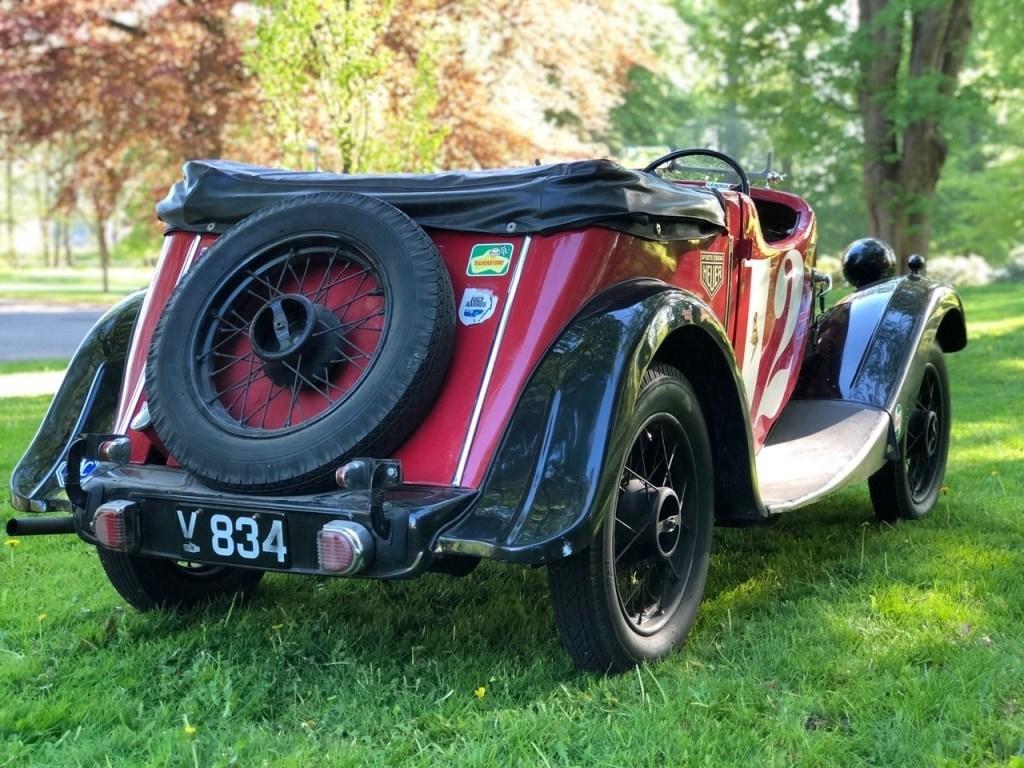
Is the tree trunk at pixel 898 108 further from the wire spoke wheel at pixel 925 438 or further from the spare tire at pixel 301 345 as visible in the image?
the spare tire at pixel 301 345

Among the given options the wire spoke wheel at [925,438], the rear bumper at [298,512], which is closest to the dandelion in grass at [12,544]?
the rear bumper at [298,512]

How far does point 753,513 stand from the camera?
10.4 feet

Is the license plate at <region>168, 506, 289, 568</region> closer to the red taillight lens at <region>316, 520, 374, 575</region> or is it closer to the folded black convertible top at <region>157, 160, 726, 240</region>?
the red taillight lens at <region>316, 520, 374, 575</region>

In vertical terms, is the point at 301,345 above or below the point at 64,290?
above

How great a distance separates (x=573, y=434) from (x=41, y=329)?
15.3 meters

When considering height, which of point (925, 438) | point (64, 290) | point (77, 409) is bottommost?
point (64, 290)

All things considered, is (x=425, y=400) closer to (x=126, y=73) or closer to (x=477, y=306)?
(x=477, y=306)

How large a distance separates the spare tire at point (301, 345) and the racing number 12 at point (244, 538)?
0.09 m

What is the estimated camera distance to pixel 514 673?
2.82 meters

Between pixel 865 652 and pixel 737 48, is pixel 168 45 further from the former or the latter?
pixel 865 652

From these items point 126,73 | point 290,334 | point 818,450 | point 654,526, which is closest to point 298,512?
point 290,334

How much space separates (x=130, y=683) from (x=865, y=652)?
80.5 inches

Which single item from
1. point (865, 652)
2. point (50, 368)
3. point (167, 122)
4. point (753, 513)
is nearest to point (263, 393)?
point (753, 513)

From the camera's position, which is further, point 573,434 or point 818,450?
point 818,450
